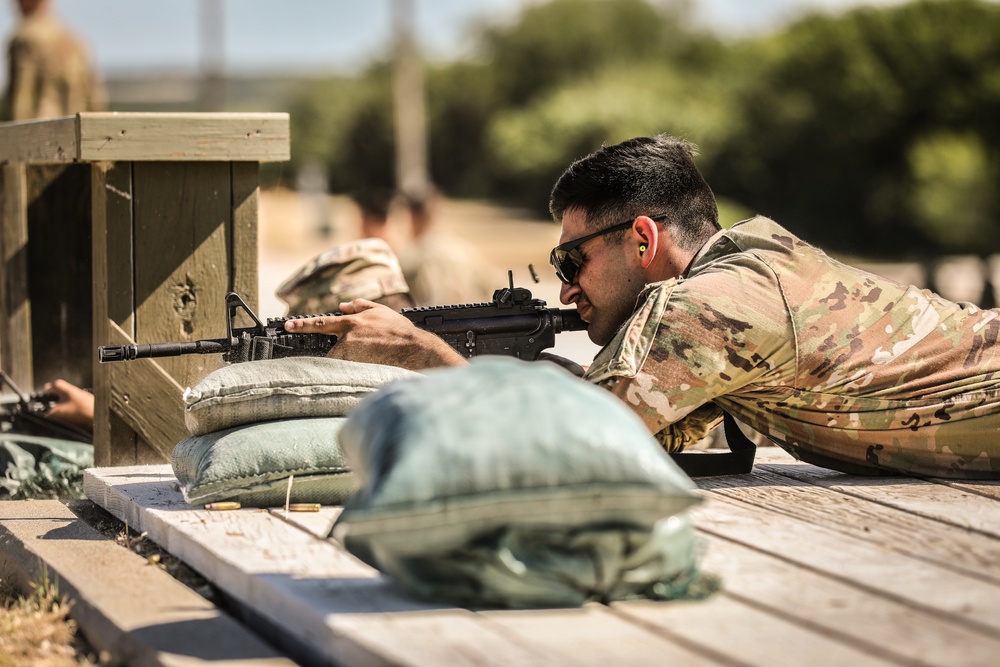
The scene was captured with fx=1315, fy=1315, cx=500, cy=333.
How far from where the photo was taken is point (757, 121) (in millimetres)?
36750

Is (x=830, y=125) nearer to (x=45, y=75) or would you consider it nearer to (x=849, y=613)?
(x=45, y=75)

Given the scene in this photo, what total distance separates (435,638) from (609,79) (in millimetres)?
47026

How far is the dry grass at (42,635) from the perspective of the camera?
9.85 ft

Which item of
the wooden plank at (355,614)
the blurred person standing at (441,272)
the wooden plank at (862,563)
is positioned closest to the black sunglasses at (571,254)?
the wooden plank at (862,563)

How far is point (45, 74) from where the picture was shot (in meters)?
11.9

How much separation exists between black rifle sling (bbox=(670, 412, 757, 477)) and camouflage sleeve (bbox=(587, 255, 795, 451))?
38 centimetres

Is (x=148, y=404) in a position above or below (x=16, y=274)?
below

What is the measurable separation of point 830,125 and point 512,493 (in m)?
32.9

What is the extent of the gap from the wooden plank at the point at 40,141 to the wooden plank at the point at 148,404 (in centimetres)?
74

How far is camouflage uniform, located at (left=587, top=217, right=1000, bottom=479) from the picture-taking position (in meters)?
3.72

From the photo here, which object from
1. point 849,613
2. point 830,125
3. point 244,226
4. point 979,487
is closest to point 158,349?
point 244,226

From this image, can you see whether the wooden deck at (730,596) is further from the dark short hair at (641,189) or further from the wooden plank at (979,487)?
Result: the dark short hair at (641,189)

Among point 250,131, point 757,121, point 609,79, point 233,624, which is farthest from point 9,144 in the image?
point 609,79

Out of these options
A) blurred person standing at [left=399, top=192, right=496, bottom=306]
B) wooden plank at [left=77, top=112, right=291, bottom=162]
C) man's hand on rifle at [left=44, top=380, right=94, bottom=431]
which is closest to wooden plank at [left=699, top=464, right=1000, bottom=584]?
wooden plank at [left=77, top=112, right=291, bottom=162]
